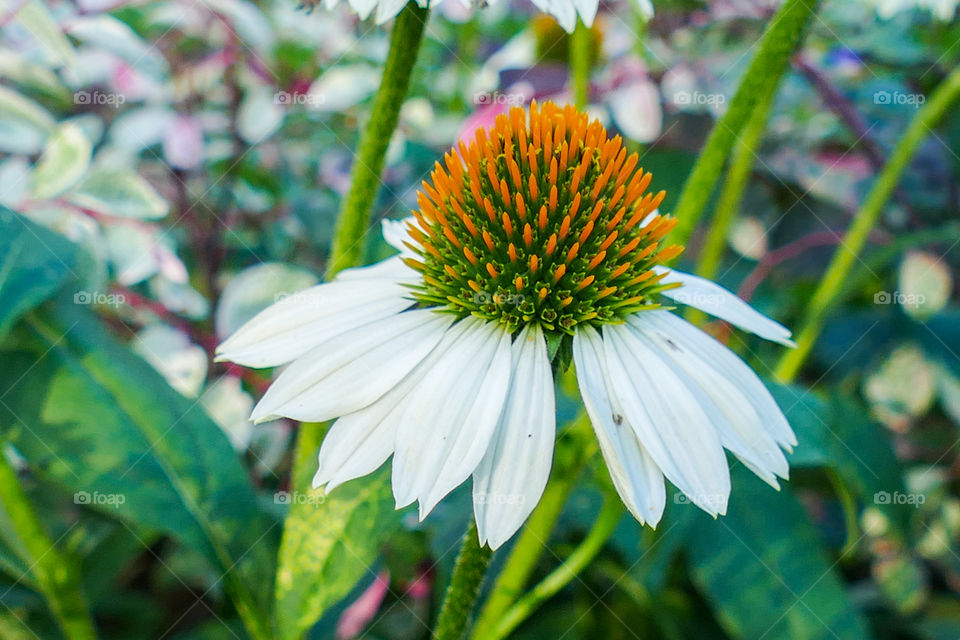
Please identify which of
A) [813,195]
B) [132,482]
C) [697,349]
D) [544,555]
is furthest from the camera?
[813,195]

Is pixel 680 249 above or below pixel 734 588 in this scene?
above

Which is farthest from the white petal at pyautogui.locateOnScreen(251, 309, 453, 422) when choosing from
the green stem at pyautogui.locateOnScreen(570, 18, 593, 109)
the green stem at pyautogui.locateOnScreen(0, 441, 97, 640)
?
the green stem at pyautogui.locateOnScreen(570, 18, 593, 109)

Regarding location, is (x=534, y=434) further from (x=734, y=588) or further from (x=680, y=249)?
(x=734, y=588)

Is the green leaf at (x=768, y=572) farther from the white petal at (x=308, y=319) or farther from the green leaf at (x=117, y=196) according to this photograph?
the green leaf at (x=117, y=196)

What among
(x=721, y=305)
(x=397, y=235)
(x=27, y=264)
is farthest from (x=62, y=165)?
(x=721, y=305)

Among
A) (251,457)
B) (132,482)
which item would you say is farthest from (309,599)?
(251,457)

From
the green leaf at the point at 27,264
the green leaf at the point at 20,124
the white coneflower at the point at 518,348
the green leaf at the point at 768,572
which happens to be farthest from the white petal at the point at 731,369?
the green leaf at the point at 20,124

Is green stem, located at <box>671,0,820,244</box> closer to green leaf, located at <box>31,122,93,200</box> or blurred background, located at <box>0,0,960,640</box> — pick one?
blurred background, located at <box>0,0,960,640</box>
